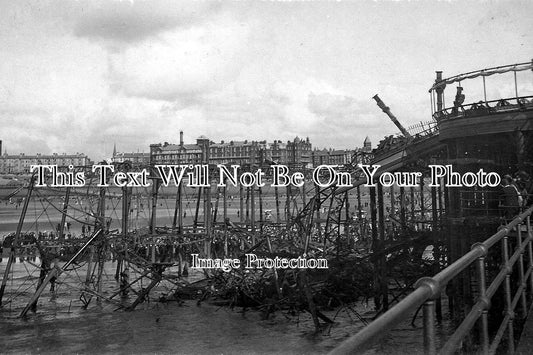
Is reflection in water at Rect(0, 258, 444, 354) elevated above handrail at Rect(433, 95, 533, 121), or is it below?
below

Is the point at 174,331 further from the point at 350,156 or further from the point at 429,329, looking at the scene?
the point at 350,156

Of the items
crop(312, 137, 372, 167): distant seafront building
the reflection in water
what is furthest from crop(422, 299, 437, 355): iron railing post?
crop(312, 137, 372, 167): distant seafront building

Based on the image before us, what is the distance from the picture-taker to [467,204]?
16172 mm

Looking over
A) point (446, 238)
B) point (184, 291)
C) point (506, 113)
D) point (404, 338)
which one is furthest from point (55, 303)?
point (506, 113)

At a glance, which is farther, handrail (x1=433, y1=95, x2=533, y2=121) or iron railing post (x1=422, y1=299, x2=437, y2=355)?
handrail (x1=433, y1=95, x2=533, y2=121)

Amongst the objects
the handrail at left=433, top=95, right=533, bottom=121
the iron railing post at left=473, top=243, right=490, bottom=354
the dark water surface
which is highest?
the handrail at left=433, top=95, right=533, bottom=121

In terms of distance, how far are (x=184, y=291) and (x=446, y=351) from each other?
1978 cm

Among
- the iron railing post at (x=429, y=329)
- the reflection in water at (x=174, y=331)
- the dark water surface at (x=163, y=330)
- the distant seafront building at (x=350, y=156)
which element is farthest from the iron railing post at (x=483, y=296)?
the distant seafront building at (x=350, y=156)

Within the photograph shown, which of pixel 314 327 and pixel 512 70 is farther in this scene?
pixel 512 70

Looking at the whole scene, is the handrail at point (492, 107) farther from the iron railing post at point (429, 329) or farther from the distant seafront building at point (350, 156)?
the iron railing post at point (429, 329)

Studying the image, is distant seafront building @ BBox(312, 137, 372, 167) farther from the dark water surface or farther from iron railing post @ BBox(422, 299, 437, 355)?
iron railing post @ BBox(422, 299, 437, 355)

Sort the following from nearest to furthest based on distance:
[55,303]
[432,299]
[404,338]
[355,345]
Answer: [355,345]
[432,299]
[404,338]
[55,303]

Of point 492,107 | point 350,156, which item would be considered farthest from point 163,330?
point 350,156

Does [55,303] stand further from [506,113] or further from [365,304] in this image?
[506,113]
